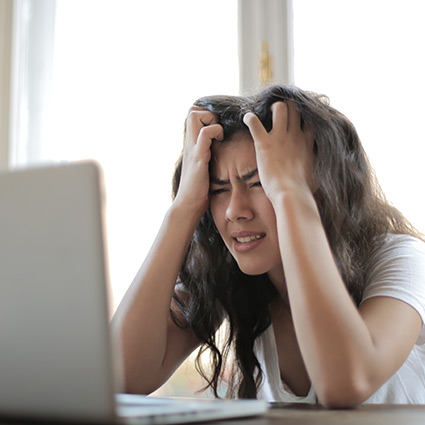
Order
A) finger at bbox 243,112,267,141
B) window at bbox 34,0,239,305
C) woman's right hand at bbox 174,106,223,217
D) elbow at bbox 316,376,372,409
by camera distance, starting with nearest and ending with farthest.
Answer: elbow at bbox 316,376,372,409, finger at bbox 243,112,267,141, woman's right hand at bbox 174,106,223,217, window at bbox 34,0,239,305

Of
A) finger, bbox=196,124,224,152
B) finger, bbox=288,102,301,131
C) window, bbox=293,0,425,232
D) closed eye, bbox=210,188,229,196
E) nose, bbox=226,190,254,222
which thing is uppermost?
window, bbox=293,0,425,232

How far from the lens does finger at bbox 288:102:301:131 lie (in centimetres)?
129

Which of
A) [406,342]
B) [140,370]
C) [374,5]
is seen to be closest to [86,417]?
[406,342]

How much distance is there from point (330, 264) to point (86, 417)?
0.61 metres

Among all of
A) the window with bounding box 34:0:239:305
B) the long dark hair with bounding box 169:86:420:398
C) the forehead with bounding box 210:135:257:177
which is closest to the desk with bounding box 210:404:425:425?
the long dark hair with bounding box 169:86:420:398

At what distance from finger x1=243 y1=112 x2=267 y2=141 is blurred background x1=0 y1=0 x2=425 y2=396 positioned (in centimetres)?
76

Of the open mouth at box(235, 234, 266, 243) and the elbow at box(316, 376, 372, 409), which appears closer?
the elbow at box(316, 376, 372, 409)

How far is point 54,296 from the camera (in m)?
0.52

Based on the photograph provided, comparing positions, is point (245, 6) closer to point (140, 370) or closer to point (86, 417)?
point (140, 370)

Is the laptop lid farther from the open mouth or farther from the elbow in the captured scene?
the open mouth

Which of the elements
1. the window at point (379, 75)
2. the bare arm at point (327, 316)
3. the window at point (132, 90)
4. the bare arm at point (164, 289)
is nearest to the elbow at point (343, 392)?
the bare arm at point (327, 316)

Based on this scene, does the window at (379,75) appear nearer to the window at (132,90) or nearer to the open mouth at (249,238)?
the window at (132,90)

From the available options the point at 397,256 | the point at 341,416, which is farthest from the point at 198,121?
the point at 341,416

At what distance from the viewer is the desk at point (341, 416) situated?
2.24 feet
